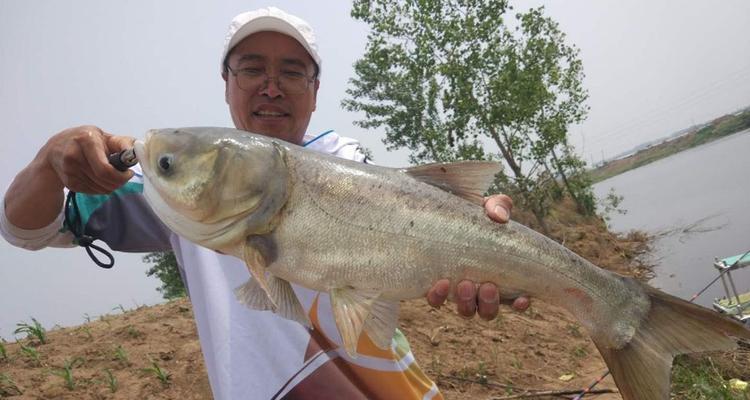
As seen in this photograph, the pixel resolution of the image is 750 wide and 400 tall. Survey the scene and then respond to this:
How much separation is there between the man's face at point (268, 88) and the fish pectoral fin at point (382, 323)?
1425 mm

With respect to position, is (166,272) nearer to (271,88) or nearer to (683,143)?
(271,88)

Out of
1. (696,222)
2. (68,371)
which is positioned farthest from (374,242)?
(696,222)

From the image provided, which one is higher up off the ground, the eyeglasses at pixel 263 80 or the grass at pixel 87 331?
the eyeglasses at pixel 263 80

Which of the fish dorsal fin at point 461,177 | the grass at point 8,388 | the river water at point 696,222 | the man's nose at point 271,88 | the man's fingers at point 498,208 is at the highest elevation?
the man's nose at point 271,88

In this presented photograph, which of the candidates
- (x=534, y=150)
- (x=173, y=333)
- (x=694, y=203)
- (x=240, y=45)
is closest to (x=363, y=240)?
Answer: (x=240, y=45)

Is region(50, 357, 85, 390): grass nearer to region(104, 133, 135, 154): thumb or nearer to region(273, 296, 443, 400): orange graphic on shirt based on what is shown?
region(273, 296, 443, 400): orange graphic on shirt

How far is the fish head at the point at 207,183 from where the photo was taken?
2.10m

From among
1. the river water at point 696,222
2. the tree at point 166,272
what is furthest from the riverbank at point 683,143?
the tree at point 166,272

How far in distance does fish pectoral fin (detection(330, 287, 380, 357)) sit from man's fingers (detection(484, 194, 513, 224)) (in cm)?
68

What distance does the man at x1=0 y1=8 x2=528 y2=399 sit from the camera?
2252 millimetres

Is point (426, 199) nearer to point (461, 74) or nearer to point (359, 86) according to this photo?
point (461, 74)

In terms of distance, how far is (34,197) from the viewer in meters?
2.27

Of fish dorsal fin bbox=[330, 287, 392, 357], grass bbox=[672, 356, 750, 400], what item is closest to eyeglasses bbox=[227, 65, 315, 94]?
fish dorsal fin bbox=[330, 287, 392, 357]

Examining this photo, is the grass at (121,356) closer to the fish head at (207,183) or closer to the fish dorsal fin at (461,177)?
the fish head at (207,183)
